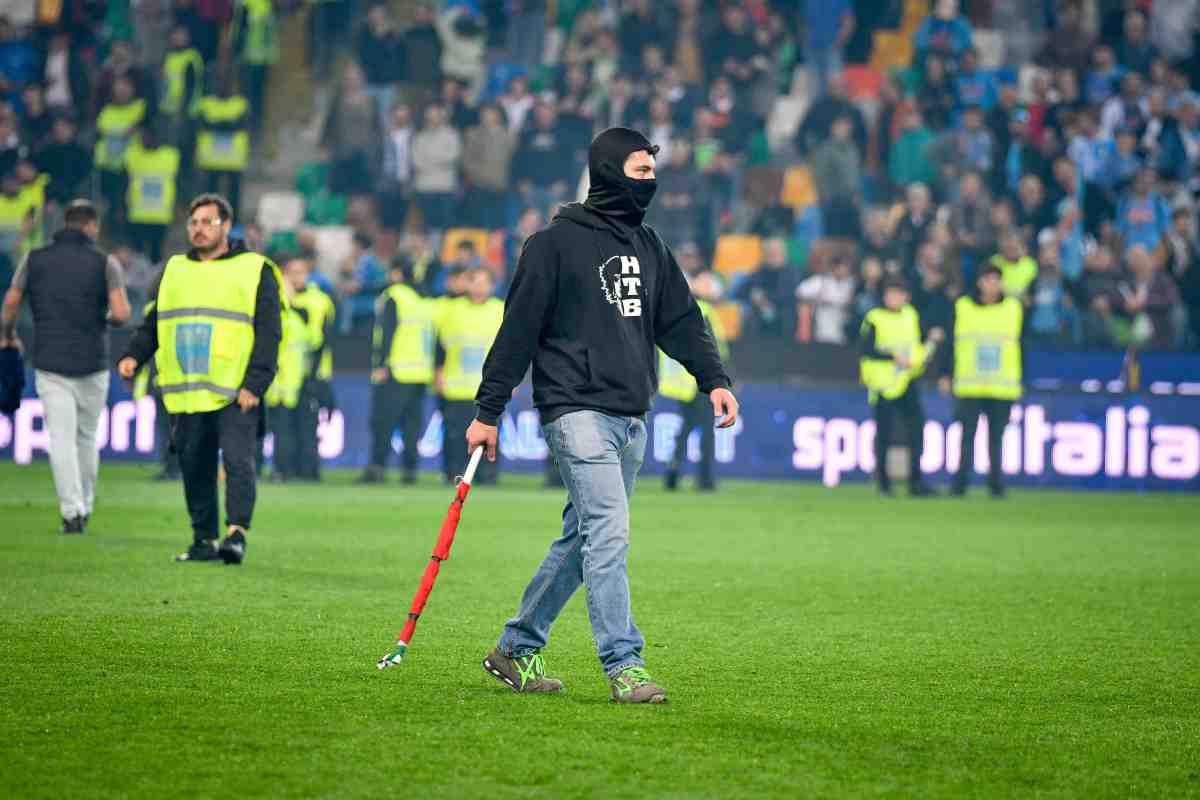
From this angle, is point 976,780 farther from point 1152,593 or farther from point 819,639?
point 1152,593

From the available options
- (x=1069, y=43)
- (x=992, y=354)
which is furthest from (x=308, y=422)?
(x=1069, y=43)

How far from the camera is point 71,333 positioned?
13.4 metres

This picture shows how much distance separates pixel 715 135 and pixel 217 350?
15332 mm

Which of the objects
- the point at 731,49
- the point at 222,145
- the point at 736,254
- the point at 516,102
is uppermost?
the point at 731,49

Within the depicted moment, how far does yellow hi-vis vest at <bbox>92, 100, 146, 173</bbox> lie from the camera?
2652 centimetres

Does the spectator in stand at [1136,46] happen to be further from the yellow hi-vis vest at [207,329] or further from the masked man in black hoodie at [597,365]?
the masked man in black hoodie at [597,365]

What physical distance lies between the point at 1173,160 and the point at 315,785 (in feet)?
70.2

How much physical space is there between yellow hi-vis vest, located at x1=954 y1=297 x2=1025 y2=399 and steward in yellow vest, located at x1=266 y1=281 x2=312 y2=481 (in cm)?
694

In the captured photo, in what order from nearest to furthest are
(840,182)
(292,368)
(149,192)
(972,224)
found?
(292,368)
(972,224)
(840,182)
(149,192)

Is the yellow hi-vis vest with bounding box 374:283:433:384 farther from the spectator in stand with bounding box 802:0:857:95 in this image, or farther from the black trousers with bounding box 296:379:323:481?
the spectator in stand with bounding box 802:0:857:95

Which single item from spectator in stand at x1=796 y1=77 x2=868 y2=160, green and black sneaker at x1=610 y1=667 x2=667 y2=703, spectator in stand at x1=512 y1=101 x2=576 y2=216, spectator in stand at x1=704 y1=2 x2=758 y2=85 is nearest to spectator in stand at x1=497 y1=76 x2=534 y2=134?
spectator in stand at x1=512 y1=101 x2=576 y2=216

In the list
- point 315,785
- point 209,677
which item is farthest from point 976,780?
point 209,677

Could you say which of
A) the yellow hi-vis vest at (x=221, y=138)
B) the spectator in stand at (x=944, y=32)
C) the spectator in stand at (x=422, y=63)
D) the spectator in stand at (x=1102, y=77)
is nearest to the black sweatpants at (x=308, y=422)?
the yellow hi-vis vest at (x=221, y=138)

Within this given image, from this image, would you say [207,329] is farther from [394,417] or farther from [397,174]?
[397,174]
